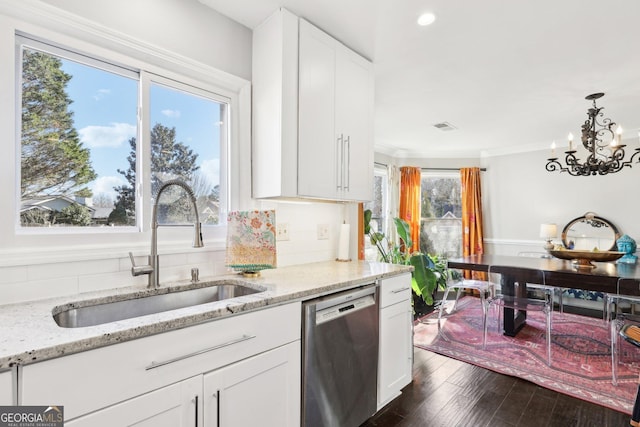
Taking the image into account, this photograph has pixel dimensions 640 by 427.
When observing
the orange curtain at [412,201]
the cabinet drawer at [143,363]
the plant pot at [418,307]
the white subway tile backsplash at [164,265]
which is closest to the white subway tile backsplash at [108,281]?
the white subway tile backsplash at [164,265]

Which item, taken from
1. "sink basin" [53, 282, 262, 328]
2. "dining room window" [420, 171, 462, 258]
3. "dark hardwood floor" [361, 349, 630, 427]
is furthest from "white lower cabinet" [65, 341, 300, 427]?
"dining room window" [420, 171, 462, 258]

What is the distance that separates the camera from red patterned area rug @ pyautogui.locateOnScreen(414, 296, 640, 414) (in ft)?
7.70

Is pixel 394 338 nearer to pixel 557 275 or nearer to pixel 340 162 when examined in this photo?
pixel 340 162

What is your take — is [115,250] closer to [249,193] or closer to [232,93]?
[249,193]

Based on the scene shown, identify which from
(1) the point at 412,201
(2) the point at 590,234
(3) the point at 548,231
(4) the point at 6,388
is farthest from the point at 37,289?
(2) the point at 590,234

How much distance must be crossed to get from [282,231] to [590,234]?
4.63 meters

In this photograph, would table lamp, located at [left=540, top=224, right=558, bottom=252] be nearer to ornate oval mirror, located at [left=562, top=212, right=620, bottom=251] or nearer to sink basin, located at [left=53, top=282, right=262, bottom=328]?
ornate oval mirror, located at [left=562, top=212, right=620, bottom=251]

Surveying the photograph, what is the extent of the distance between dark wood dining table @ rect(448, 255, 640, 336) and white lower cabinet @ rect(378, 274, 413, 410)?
1.36 meters

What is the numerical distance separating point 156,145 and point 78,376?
1203 mm

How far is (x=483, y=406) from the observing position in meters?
2.13

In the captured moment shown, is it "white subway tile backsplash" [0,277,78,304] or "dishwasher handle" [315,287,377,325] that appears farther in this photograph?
"dishwasher handle" [315,287,377,325]

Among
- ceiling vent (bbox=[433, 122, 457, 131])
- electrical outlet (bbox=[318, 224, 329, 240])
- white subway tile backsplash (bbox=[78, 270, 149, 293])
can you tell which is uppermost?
ceiling vent (bbox=[433, 122, 457, 131])

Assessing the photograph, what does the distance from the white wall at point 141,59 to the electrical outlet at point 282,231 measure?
0.13 feet

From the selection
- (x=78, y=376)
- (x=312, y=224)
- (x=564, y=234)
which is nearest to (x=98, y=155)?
(x=78, y=376)
